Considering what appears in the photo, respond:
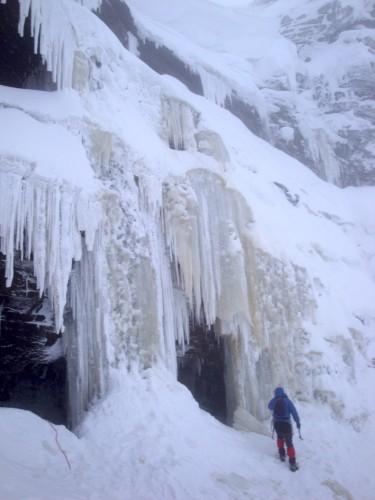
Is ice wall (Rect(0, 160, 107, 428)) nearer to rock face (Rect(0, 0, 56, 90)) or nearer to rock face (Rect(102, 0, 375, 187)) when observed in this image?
rock face (Rect(0, 0, 56, 90))

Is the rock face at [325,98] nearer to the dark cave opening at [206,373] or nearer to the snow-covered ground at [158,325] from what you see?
the snow-covered ground at [158,325]

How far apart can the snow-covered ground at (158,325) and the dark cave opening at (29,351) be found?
7.00 ft

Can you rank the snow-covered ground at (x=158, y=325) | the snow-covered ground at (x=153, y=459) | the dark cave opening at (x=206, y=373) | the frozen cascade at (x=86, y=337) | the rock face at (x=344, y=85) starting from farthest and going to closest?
1. the rock face at (x=344, y=85)
2. the dark cave opening at (x=206, y=373)
3. the frozen cascade at (x=86, y=337)
4. the snow-covered ground at (x=158, y=325)
5. the snow-covered ground at (x=153, y=459)

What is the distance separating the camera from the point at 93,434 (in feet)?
22.3

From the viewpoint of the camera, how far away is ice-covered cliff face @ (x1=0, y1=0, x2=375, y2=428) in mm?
8070

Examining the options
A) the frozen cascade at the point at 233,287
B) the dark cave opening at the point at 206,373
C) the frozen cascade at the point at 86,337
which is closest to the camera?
the frozen cascade at the point at 86,337

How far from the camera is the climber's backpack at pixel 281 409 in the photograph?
7.62 metres

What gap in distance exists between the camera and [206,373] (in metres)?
13.0

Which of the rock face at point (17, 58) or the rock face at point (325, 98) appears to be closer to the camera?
the rock face at point (17, 58)

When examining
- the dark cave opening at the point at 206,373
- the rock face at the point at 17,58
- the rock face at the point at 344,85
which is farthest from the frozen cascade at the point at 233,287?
the rock face at the point at 344,85

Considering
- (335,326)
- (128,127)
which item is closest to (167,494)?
(128,127)

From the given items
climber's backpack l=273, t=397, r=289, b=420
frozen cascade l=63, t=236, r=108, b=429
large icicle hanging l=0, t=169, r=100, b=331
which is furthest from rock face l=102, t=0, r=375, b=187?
climber's backpack l=273, t=397, r=289, b=420

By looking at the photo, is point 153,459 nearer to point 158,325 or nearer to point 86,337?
point 86,337

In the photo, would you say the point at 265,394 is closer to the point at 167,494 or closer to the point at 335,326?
the point at 335,326
